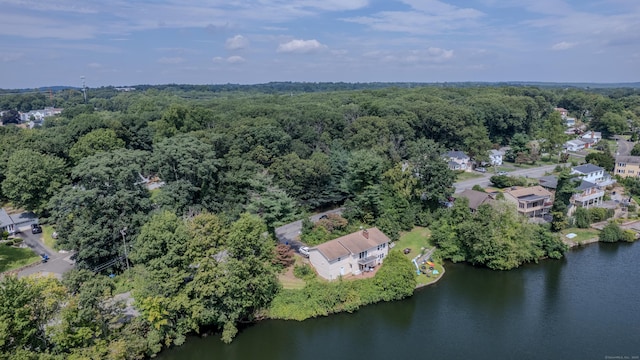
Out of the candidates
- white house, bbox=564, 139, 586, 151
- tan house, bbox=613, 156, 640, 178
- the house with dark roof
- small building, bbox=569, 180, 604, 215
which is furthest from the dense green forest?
tan house, bbox=613, 156, 640, 178

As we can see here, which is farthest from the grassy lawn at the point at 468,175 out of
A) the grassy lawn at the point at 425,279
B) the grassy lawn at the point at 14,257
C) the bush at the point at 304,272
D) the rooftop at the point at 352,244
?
the grassy lawn at the point at 14,257

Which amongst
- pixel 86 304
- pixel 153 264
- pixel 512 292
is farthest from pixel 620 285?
pixel 86 304

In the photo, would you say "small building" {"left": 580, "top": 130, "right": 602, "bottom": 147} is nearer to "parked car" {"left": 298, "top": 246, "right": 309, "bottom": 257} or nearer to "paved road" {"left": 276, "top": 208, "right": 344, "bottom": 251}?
"paved road" {"left": 276, "top": 208, "right": 344, "bottom": 251}

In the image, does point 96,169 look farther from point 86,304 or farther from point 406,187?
point 406,187

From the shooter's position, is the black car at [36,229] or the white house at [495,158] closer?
the black car at [36,229]

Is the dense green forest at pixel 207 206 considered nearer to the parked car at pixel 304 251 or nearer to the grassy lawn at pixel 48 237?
the grassy lawn at pixel 48 237
